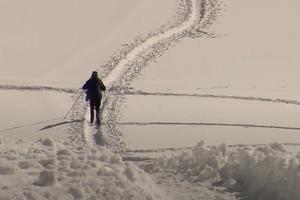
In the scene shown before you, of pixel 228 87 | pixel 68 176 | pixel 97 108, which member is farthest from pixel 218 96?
pixel 68 176

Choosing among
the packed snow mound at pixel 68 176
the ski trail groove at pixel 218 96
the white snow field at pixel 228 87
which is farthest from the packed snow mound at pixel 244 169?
the ski trail groove at pixel 218 96

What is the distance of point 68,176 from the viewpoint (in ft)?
30.8

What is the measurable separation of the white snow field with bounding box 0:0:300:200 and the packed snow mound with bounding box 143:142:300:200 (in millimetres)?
21

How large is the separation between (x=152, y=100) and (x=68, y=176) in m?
8.40

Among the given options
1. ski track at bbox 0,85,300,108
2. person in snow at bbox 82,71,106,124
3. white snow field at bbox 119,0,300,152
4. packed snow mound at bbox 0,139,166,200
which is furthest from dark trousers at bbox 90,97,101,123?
packed snow mound at bbox 0,139,166,200

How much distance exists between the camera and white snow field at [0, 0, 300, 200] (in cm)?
966

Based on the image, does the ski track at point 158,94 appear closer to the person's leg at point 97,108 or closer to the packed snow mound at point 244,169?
the person's leg at point 97,108

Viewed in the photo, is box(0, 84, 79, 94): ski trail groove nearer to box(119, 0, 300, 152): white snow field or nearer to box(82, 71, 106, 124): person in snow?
box(119, 0, 300, 152): white snow field

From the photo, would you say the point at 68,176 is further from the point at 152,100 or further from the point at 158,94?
the point at 158,94

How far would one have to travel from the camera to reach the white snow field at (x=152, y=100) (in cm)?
966

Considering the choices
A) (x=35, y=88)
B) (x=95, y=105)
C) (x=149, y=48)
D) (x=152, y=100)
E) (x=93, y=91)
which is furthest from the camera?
(x=149, y=48)

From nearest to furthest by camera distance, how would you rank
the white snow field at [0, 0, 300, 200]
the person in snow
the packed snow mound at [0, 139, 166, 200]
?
the packed snow mound at [0, 139, 166, 200] → the white snow field at [0, 0, 300, 200] → the person in snow

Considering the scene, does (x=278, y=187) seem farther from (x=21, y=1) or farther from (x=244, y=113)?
(x=21, y=1)

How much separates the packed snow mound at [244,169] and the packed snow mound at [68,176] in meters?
0.85
